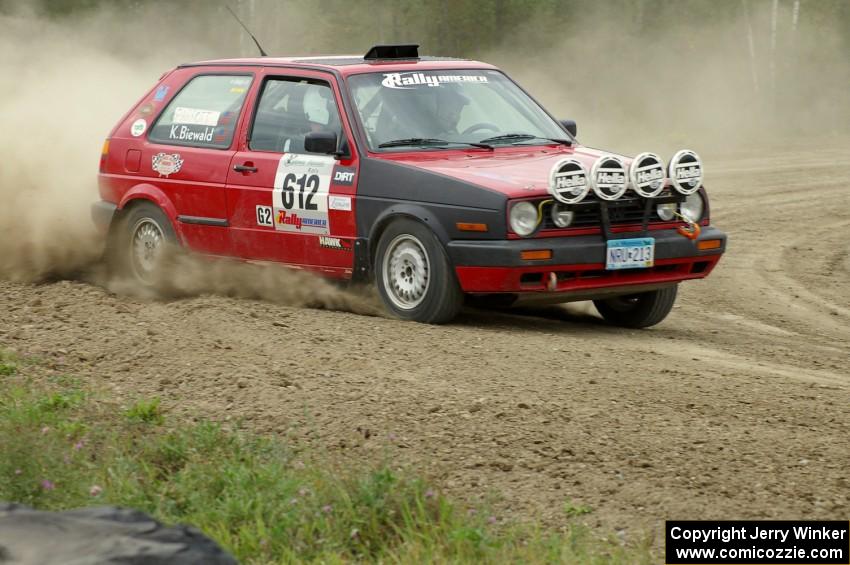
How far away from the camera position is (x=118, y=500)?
4895 mm

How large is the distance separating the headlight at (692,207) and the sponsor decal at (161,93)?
13.4ft

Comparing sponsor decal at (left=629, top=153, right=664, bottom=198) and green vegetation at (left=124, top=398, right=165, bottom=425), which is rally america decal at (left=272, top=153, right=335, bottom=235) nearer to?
sponsor decal at (left=629, top=153, right=664, bottom=198)

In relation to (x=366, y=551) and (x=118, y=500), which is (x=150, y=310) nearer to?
(x=118, y=500)

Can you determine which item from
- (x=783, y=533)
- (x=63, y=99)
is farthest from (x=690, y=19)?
(x=783, y=533)

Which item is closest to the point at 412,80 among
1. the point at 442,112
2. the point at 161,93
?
the point at 442,112

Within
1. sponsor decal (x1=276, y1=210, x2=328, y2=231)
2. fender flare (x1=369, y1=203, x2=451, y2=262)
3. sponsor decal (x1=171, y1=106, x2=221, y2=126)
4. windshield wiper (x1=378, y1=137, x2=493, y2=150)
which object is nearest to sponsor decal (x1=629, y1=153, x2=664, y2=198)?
windshield wiper (x1=378, y1=137, x2=493, y2=150)

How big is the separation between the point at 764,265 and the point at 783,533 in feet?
27.4

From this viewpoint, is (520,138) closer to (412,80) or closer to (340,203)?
(412,80)

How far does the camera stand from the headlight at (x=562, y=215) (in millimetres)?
8117

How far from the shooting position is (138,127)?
1027cm

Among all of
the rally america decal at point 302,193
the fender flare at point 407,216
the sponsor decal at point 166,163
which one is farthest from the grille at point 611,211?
the sponsor decal at point 166,163

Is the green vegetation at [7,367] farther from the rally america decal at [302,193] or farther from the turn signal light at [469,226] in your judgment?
the turn signal light at [469,226]

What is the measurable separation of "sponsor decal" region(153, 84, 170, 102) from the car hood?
243cm

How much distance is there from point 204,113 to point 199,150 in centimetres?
31
